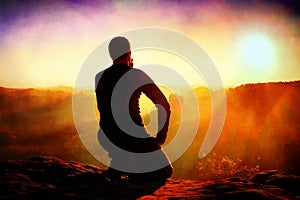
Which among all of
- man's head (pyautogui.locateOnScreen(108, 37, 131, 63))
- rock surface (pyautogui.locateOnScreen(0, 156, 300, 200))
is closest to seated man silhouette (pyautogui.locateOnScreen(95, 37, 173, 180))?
man's head (pyautogui.locateOnScreen(108, 37, 131, 63))

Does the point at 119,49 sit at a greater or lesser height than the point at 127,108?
greater

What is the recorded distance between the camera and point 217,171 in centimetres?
7000

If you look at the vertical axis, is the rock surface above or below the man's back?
below

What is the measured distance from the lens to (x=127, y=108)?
4.97m

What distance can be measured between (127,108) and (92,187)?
1461 millimetres

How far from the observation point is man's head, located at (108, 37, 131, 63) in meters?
4.95

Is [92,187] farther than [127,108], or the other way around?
[127,108]

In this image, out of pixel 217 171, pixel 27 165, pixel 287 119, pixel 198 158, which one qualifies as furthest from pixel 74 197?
pixel 287 119

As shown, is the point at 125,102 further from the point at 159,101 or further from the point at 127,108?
the point at 159,101

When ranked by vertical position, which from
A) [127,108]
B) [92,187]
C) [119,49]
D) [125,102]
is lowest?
[92,187]

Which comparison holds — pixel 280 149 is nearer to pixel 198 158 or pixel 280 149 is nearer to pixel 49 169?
pixel 198 158

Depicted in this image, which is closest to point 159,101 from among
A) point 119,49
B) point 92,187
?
point 119,49

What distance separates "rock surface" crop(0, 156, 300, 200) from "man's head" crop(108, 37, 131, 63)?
81.8 inches

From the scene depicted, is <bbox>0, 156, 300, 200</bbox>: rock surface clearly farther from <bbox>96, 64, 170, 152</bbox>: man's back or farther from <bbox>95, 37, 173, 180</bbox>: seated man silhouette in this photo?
<bbox>96, 64, 170, 152</bbox>: man's back
